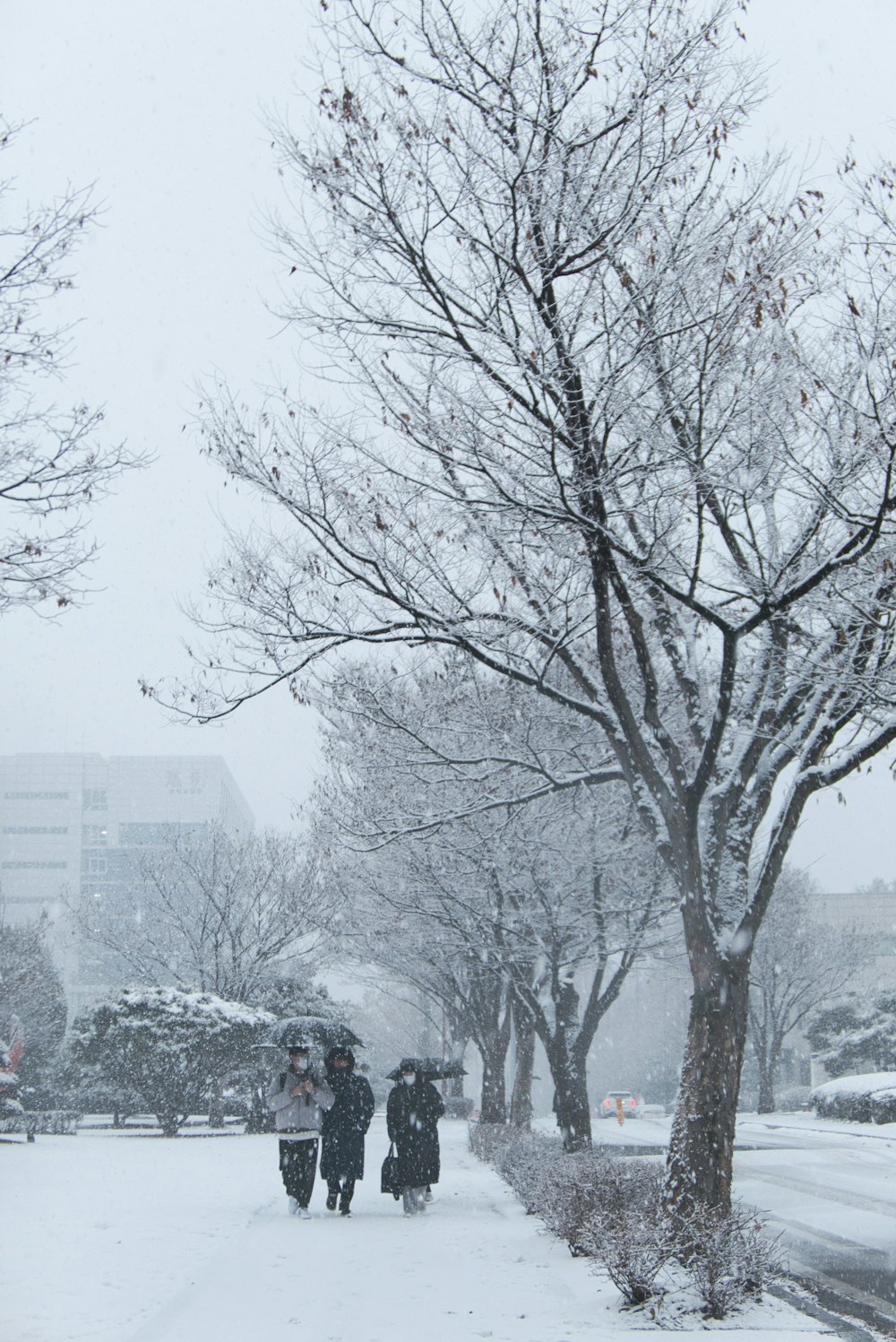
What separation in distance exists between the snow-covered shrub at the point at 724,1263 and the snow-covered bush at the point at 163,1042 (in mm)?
16936

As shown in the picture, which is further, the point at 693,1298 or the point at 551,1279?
the point at 551,1279

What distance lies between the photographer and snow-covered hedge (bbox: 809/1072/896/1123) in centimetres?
2525

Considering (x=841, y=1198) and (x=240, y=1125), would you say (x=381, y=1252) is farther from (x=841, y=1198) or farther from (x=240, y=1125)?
(x=240, y=1125)

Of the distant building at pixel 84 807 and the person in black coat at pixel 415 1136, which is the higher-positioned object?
the distant building at pixel 84 807

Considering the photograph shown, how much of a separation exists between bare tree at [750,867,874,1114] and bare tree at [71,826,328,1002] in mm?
13791

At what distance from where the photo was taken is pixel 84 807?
12112 cm

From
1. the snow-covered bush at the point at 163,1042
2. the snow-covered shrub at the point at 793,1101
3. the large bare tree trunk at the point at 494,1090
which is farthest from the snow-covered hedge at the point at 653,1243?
the snow-covered shrub at the point at 793,1101

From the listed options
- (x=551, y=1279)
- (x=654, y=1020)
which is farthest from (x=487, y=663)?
(x=654, y=1020)

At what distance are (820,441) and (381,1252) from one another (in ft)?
22.6

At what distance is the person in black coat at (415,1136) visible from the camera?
441 inches

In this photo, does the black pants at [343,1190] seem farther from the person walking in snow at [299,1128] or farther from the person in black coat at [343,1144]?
the person walking in snow at [299,1128]

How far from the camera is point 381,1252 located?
345 inches

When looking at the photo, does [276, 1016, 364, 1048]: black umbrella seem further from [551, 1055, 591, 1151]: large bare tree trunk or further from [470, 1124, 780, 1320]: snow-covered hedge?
[470, 1124, 780, 1320]: snow-covered hedge

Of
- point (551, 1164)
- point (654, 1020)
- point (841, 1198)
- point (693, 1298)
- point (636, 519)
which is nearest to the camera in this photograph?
point (693, 1298)
